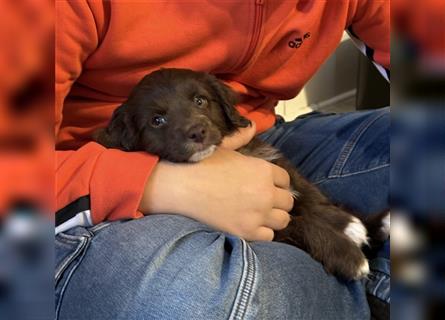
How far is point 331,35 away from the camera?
1.55 metres

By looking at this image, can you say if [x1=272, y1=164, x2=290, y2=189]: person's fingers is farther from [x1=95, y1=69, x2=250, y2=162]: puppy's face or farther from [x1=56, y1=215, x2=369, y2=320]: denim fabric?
[x1=56, y1=215, x2=369, y2=320]: denim fabric

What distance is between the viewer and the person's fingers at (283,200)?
1.25 meters

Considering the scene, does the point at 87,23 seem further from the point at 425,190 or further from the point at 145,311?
the point at 425,190

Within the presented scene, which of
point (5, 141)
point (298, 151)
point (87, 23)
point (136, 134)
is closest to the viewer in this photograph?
point (5, 141)

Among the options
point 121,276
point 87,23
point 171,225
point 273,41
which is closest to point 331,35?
point 273,41

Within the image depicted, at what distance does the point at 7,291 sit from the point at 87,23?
3.13 feet

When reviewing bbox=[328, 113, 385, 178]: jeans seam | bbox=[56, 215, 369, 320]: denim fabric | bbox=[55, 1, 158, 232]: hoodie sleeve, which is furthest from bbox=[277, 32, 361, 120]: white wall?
bbox=[56, 215, 369, 320]: denim fabric

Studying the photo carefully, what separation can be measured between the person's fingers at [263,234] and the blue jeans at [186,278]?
80 millimetres

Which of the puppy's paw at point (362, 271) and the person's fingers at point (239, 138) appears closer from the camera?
the puppy's paw at point (362, 271)

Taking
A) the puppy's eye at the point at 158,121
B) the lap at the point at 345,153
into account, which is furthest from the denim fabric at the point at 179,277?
the lap at the point at 345,153

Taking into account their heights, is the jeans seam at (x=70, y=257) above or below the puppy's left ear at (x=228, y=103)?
below

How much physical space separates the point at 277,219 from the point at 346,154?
38cm

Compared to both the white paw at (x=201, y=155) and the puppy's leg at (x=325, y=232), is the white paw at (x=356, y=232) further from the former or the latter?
the white paw at (x=201, y=155)

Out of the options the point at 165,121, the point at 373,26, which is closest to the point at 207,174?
the point at 165,121
